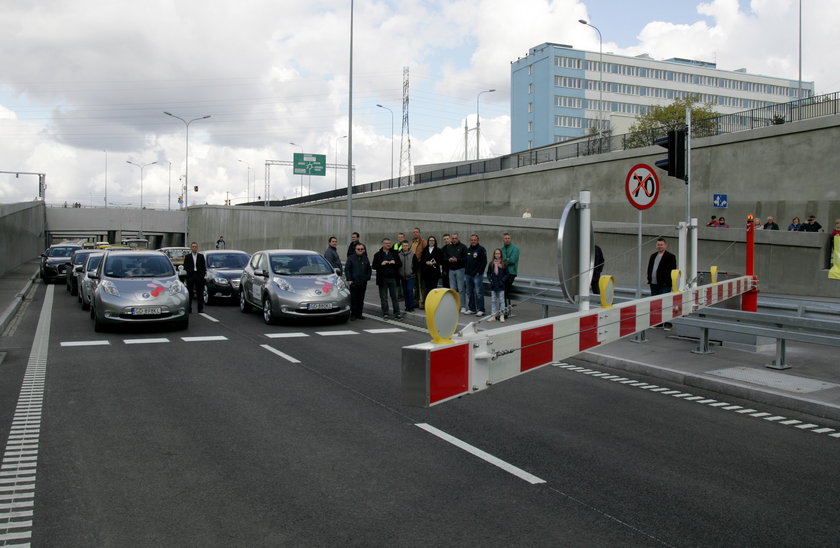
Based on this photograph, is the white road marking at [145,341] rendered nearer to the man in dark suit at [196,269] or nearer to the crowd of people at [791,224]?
the man in dark suit at [196,269]

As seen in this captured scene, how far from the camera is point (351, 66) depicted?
89.1ft

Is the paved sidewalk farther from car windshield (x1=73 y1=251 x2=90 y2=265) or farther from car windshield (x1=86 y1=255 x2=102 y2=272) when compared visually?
car windshield (x1=73 y1=251 x2=90 y2=265)

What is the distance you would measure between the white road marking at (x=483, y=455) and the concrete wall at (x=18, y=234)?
104ft

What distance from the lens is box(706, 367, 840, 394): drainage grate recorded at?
25.9 ft

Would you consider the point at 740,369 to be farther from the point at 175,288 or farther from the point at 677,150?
the point at 175,288

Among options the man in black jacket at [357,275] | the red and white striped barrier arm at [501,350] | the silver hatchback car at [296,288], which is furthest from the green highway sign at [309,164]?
the red and white striped barrier arm at [501,350]

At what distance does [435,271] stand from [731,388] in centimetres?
957

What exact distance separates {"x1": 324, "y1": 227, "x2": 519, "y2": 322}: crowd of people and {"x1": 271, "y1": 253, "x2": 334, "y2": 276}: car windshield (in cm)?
51

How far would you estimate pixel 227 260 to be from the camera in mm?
21000

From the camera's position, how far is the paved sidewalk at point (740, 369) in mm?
7504

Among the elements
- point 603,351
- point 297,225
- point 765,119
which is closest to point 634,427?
point 603,351

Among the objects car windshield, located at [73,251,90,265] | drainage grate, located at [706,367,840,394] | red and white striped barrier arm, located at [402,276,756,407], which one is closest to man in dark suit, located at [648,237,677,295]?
drainage grate, located at [706,367,840,394]

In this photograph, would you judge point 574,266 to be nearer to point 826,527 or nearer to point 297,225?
point 826,527

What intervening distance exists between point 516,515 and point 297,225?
146 ft
